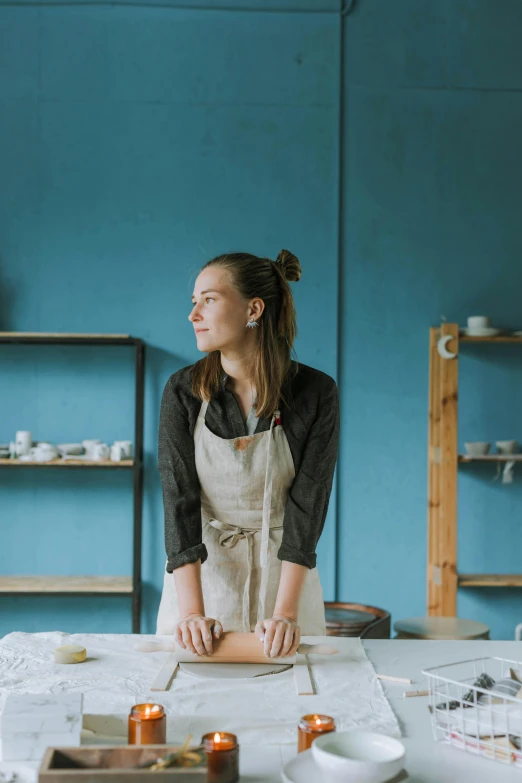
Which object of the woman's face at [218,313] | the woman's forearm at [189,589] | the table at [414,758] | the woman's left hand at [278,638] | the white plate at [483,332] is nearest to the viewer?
the table at [414,758]

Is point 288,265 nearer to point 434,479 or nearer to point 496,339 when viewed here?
point 496,339

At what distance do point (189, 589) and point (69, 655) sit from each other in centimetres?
30

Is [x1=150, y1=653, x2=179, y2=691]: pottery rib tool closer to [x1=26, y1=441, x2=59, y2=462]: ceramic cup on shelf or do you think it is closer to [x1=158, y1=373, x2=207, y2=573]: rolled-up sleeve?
[x1=158, y1=373, x2=207, y2=573]: rolled-up sleeve

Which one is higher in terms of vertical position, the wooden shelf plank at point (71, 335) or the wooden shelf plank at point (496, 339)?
the wooden shelf plank at point (496, 339)

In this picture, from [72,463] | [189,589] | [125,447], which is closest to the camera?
[189,589]

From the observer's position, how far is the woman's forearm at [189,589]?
1.70 metres

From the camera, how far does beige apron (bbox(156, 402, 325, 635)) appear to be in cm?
188

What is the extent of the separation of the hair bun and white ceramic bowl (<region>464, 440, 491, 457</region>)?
1760 millimetres

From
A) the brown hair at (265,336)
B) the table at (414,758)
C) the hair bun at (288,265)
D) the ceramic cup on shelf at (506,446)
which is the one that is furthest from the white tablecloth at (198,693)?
the ceramic cup on shelf at (506,446)

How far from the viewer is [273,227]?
12.1 ft

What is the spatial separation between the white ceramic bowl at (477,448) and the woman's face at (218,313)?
1918 mm

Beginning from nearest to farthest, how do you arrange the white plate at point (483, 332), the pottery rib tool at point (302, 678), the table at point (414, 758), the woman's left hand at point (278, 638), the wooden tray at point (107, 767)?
the wooden tray at point (107, 767) < the table at point (414, 758) < the pottery rib tool at point (302, 678) < the woman's left hand at point (278, 638) < the white plate at point (483, 332)

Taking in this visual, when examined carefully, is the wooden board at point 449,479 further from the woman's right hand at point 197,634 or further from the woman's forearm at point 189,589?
the woman's right hand at point 197,634

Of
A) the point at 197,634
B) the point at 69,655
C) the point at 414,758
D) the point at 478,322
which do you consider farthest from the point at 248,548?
the point at 478,322
